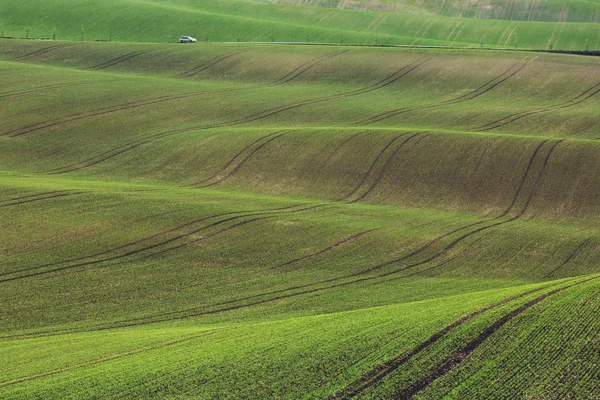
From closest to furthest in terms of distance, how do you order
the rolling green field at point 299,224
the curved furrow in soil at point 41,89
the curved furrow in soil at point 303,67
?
the rolling green field at point 299,224 < the curved furrow in soil at point 41,89 < the curved furrow in soil at point 303,67

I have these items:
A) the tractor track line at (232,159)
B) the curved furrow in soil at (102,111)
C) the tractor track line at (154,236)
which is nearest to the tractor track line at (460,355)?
the tractor track line at (154,236)

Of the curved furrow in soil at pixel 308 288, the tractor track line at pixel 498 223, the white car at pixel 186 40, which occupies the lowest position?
the curved furrow in soil at pixel 308 288

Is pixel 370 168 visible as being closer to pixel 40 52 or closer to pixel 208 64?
pixel 208 64

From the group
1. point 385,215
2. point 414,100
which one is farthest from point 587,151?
point 414,100

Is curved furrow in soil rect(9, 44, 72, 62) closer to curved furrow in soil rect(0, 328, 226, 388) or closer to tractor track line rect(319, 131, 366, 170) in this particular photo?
tractor track line rect(319, 131, 366, 170)

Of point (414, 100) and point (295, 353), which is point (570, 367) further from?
point (414, 100)

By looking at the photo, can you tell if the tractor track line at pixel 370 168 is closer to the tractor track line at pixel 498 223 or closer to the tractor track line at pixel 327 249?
the tractor track line at pixel 327 249

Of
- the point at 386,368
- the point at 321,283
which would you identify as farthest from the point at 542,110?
the point at 386,368
